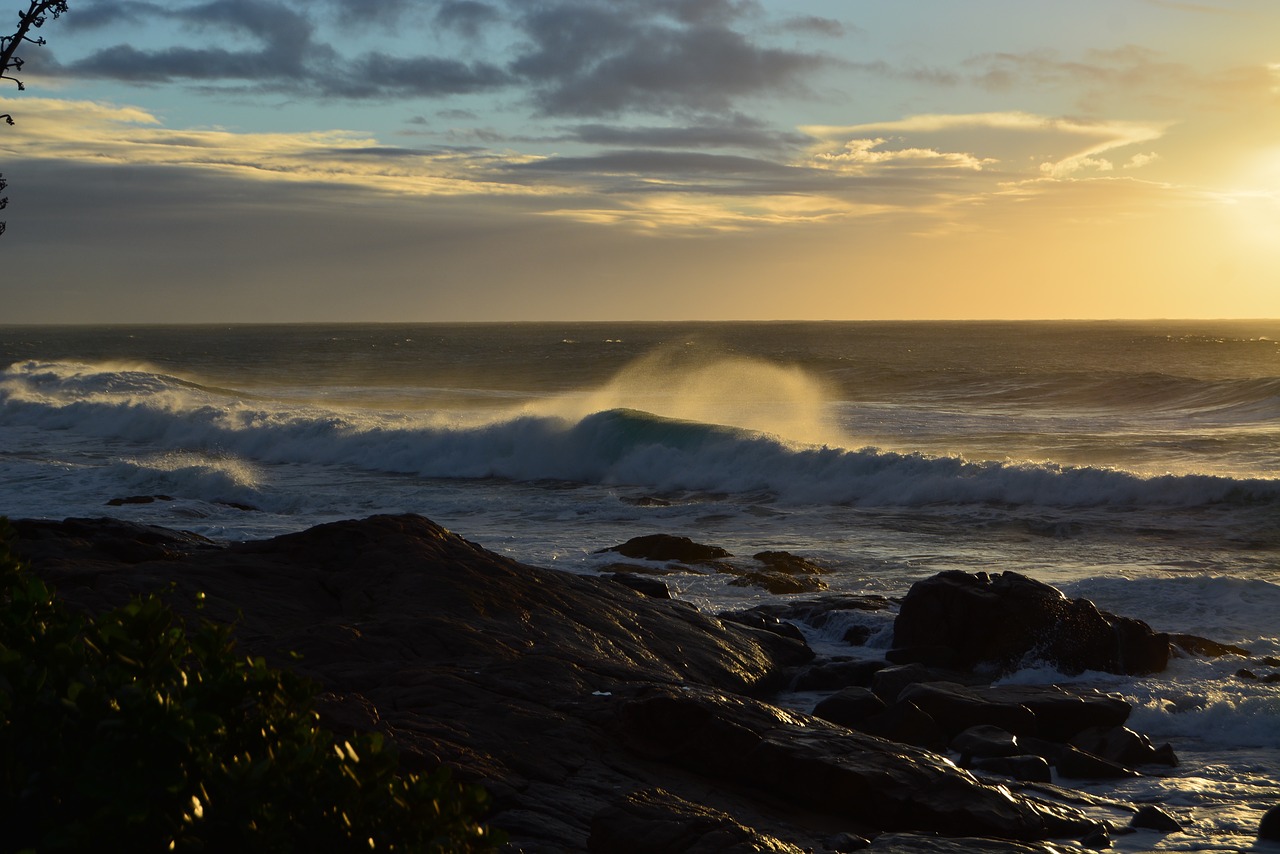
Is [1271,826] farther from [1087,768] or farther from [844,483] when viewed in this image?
[844,483]

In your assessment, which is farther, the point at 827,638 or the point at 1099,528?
the point at 1099,528

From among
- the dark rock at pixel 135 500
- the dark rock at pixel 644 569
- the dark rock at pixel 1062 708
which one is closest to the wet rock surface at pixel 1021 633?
the dark rock at pixel 1062 708

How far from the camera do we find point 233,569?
925 cm

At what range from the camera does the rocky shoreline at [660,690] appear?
19.8ft

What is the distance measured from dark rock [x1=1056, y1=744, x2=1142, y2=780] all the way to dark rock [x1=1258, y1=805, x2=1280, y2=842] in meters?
1.20

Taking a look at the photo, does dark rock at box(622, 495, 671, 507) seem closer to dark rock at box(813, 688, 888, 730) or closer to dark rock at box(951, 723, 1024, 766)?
dark rock at box(813, 688, 888, 730)

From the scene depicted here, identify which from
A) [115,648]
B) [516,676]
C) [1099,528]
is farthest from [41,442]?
[115,648]

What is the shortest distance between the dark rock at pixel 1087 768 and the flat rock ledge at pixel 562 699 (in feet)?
3.58

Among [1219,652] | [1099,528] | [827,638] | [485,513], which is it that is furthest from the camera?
[485,513]

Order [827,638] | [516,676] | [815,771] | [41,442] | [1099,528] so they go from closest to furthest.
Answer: [815,771], [516,676], [827,638], [1099,528], [41,442]

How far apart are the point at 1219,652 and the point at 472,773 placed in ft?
27.1

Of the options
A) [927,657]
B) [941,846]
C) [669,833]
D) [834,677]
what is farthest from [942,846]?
[927,657]

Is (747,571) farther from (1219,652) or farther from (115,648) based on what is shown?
(115,648)

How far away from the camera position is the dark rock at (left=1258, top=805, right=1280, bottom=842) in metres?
6.68
